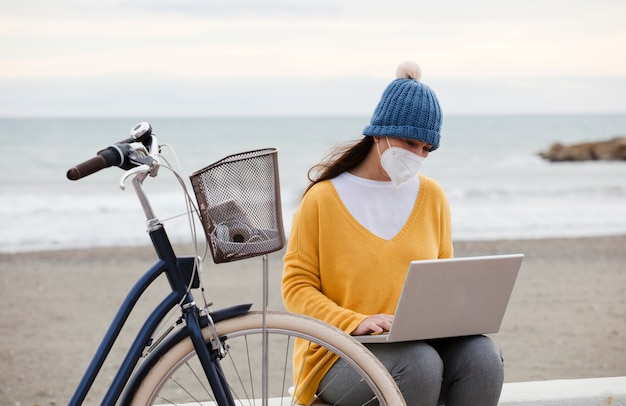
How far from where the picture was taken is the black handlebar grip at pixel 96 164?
1965 mm

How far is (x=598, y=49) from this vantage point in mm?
27984

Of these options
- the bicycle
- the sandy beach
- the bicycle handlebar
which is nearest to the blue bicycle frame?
the bicycle

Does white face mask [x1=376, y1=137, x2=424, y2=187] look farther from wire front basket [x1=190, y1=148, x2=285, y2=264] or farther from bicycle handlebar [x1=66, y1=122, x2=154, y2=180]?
bicycle handlebar [x1=66, y1=122, x2=154, y2=180]

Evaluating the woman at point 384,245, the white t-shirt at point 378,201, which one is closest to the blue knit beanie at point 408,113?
the woman at point 384,245

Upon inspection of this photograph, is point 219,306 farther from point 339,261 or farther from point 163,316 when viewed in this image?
point 163,316

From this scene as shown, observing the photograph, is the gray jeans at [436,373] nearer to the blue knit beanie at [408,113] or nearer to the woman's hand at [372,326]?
the woman's hand at [372,326]

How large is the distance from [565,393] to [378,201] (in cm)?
109

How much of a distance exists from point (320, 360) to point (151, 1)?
25247 millimetres

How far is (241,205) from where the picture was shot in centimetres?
214

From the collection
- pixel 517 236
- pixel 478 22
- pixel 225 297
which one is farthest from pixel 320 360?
pixel 478 22

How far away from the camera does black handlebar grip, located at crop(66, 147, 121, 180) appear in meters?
1.96

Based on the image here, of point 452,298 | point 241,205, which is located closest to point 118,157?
point 241,205

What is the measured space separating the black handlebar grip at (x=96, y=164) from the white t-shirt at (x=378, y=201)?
0.96m

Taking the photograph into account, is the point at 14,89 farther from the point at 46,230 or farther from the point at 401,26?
the point at 46,230
